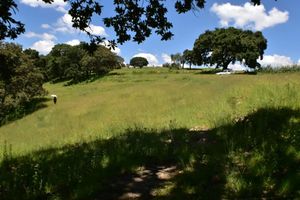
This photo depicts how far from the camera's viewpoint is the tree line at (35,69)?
40.9 feet

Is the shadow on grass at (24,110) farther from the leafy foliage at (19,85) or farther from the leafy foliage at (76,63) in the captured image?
the leafy foliage at (76,63)

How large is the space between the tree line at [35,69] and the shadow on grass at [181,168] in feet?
8.91

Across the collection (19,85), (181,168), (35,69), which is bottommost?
(19,85)

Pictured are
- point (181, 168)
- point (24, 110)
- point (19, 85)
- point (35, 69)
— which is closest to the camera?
point (181, 168)

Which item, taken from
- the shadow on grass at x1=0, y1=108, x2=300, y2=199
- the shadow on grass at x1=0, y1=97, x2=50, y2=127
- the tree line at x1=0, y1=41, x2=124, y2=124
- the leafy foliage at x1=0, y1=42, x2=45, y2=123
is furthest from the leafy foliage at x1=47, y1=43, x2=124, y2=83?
the shadow on grass at x1=0, y1=108, x2=300, y2=199

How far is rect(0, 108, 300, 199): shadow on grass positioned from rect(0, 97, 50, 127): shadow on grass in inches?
1924

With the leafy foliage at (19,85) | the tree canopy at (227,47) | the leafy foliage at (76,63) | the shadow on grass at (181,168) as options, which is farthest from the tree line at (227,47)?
the shadow on grass at (181,168)

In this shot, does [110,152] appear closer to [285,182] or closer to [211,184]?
[211,184]

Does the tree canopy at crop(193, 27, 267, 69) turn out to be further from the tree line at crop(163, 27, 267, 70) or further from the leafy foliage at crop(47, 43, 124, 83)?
the leafy foliage at crop(47, 43, 124, 83)

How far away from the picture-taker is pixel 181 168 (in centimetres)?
867

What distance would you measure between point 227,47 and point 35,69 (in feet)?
163

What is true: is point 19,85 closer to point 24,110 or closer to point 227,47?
point 24,110

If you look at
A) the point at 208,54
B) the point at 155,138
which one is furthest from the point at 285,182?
the point at 208,54

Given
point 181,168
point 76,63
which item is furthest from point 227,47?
point 181,168
